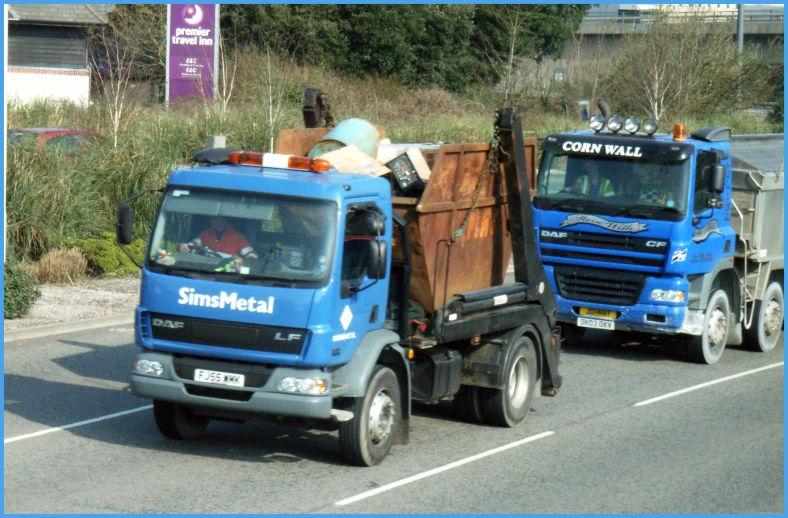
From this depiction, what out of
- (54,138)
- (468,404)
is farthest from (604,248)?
(54,138)

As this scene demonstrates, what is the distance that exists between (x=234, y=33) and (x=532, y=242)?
111ft

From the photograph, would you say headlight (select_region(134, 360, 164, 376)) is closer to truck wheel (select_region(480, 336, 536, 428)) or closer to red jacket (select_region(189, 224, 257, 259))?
red jacket (select_region(189, 224, 257, 259))

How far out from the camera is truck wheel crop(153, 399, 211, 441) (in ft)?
29.2

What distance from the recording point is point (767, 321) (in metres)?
15.6

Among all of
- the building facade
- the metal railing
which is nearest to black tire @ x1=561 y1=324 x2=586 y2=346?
the metal railing

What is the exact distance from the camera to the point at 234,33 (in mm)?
42375

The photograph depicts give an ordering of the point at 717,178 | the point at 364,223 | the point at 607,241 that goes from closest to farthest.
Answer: the point at 364,223
the point at 717,178
the point at 607,241

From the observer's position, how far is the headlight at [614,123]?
46.5 ft

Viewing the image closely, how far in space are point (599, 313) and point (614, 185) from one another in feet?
5.51

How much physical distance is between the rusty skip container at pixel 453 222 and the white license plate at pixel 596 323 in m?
3.69

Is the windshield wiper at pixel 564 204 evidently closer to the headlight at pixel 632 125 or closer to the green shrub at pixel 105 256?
the headlight at pixel 632 125

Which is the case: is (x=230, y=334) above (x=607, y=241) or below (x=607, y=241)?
below

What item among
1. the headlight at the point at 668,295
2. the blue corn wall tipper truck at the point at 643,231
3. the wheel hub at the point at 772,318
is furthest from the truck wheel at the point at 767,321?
the headlight at the point at 668,295

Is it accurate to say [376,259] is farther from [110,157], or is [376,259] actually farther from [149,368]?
[110,157]
